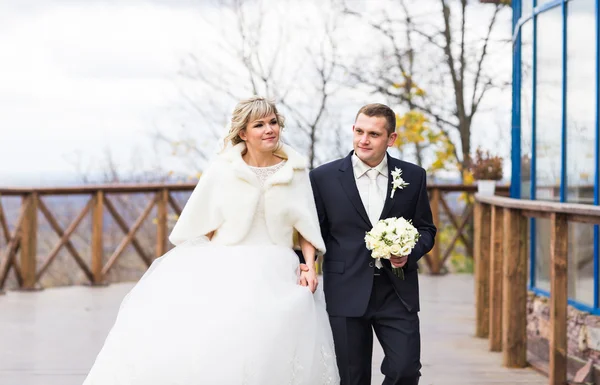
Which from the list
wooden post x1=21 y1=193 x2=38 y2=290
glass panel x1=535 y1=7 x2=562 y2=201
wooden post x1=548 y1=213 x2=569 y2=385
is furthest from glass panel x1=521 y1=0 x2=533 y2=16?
wooden post x1=21 y1=193 x2=38 y2=290

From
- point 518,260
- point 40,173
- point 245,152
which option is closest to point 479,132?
point 40,173

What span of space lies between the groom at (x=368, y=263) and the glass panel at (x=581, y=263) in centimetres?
322

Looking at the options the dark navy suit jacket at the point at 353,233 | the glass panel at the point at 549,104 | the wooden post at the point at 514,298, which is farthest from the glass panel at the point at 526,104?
the dark navy suit jacket at the point at 353,233

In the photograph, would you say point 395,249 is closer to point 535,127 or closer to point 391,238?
point 391,238

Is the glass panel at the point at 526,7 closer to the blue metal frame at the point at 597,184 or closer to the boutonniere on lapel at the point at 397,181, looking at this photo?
the blue metal frame at the point at 597,184

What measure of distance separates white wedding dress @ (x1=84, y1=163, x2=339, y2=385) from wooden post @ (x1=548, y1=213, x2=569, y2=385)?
2.15 metres

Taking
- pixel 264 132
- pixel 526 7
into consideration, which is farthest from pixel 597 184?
pixel 264 132

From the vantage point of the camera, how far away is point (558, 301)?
5.85 metres

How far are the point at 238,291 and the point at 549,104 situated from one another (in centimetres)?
468

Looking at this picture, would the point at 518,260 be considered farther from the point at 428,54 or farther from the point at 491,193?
the point at 428,54

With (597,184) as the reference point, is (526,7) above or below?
above

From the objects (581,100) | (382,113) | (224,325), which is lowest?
(224,325)

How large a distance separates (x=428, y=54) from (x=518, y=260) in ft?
32.8

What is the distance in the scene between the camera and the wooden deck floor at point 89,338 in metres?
6.53
